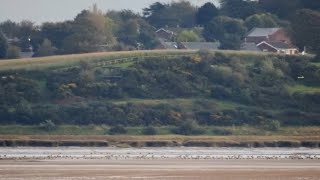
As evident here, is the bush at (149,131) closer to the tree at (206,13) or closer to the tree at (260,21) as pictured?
the tree at (260,21)

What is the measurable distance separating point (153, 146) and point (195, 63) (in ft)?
65.1

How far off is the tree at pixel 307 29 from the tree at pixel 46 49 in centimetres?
1878

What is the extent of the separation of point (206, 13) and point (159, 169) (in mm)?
72740

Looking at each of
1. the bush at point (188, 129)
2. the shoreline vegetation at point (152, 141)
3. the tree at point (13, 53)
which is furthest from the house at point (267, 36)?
the shoreline vegetation at point (152, 141)

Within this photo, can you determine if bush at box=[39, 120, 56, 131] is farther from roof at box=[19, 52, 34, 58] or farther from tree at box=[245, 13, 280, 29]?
tree at box=[245, 13, 280, 29]

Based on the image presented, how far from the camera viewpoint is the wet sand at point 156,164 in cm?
3647

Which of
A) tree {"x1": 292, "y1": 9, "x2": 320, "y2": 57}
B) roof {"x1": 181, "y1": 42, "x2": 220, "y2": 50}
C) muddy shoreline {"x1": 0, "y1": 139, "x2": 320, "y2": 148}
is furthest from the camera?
roof {"x1": 181, "y1": 42, "x2": 220, "y2": 50}

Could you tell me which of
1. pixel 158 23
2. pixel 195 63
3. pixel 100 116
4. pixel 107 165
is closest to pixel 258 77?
pixel 195 63

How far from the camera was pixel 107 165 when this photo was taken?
3947 centimetres

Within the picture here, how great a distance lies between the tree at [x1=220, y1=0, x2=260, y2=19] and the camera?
10432 centimetres

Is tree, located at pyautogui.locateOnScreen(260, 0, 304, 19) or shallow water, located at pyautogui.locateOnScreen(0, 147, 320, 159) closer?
shallow water, located at pyautogui.locateOnScreen(0, 147, 320, 159)

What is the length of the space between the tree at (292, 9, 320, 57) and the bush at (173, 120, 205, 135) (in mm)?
21917

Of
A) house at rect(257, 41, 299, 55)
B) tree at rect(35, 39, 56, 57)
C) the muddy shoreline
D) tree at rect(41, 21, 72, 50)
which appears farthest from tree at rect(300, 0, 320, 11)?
the muddy shoreline

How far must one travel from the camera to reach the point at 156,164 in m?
40.2
